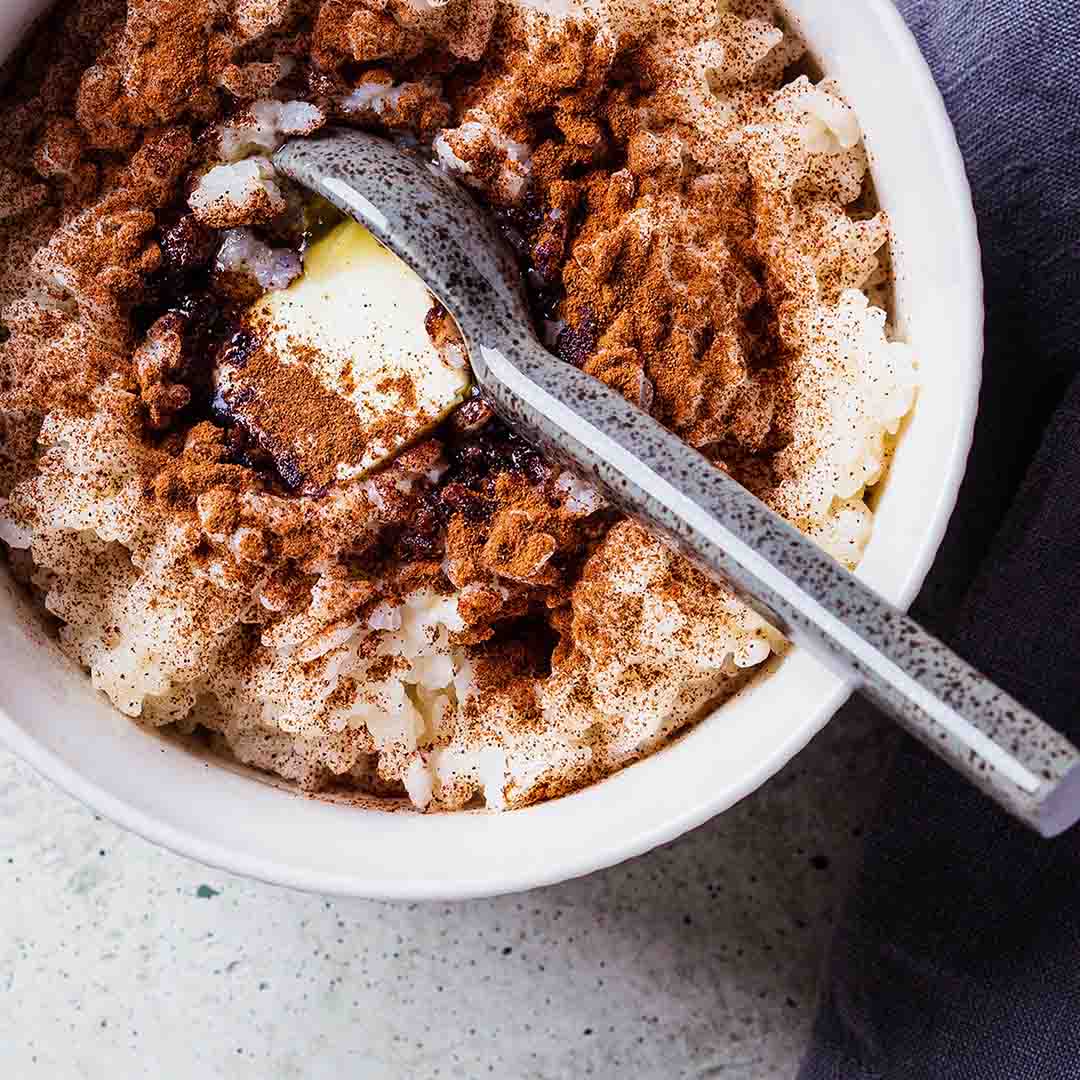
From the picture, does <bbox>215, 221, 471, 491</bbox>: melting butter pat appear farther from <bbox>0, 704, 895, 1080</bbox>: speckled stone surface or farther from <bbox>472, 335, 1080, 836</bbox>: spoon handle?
<bbox>0, 704, 895, 1080</bbox>: speckled stone surface

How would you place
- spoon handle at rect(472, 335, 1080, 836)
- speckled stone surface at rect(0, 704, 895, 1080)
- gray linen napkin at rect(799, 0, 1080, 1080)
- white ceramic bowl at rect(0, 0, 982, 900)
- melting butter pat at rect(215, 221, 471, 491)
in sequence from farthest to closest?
speckled stone surface at rect(0, 704, 895, 1080) < gray linen napkin at rect(799, 0, 1080, 1080) < melting butter pat at rect(215, 221, 471, 491) < white ceramic bowl at rect(0, 0, 982, 900) < spoon handle at rect(472, 335, 1080, 836)

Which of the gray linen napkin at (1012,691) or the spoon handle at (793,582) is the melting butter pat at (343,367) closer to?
the spoon handle at (793,582)

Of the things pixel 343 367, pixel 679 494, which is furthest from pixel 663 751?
pixel 343 367

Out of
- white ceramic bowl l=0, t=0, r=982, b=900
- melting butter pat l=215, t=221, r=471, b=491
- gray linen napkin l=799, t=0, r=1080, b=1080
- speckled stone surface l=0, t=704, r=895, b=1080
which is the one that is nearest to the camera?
white ceramic bowl l=0, t=0, r=982, b=900

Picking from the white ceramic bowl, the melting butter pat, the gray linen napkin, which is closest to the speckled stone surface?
the gray linen napkin

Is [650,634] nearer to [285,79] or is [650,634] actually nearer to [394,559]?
[394,559]

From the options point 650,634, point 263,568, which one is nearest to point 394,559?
point 263,568
